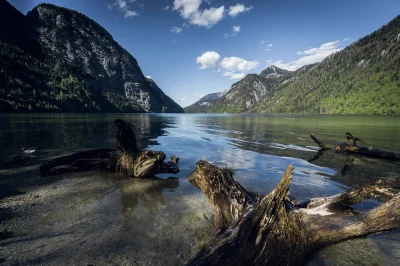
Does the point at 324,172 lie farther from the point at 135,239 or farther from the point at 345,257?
the point at 135,239

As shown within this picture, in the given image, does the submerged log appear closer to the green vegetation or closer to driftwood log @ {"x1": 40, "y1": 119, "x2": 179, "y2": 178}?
driftwood log @ {"x1": 40, "y1": 119, "x2": 179, "y2": 178}

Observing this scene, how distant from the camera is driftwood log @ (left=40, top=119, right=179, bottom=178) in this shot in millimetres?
11758

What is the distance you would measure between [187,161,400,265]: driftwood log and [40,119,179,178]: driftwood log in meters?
5.81

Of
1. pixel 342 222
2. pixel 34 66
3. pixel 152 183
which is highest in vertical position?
pixel 34 66

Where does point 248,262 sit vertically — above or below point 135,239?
above

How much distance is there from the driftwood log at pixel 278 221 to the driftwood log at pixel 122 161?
5805 millimetres

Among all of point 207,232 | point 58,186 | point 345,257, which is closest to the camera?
point 345,257

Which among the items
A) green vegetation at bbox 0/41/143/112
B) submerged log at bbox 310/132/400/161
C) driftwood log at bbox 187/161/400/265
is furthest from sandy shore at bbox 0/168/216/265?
green vegetation at bbox 0/41/143/112

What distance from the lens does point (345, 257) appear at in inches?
203

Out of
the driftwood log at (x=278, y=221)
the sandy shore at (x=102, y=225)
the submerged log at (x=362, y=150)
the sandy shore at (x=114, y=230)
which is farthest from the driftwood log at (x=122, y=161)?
the submerged log at (x=362, y=150)

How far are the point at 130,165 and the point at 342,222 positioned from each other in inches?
410

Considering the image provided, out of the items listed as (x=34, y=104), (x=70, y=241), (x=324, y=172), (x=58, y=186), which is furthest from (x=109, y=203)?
(x=34, y=104)

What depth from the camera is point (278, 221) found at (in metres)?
4.56

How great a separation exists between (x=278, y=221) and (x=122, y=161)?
10.2 m
